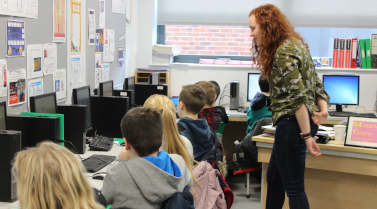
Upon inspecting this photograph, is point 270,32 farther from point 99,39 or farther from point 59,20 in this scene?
point 99,39

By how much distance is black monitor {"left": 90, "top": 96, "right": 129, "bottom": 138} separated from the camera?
3.36 metres

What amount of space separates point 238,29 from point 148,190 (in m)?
4.49

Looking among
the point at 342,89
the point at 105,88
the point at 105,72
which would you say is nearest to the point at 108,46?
the point at 105,72

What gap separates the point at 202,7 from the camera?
561 cm

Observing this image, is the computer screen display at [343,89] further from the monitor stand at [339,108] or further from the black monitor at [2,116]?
the black monitor at [2,116]

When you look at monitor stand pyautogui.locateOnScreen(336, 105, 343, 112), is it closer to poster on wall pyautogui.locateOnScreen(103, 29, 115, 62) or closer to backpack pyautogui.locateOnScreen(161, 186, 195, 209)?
poster on wall pyautogui.locateOnScreen(103, 29, 115, 62)

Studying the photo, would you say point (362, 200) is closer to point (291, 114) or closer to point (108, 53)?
point (291, 114)

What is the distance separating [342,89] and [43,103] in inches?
133

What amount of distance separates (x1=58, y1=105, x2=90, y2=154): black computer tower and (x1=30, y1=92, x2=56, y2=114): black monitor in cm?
7

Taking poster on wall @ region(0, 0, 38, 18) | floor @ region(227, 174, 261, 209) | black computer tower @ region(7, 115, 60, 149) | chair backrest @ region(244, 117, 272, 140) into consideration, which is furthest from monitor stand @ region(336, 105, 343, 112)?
black computer tower @ region(7, 115, 60, 149)

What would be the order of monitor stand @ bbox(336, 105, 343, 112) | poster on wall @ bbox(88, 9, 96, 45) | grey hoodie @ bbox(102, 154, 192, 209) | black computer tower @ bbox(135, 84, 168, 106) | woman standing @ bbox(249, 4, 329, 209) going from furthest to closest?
monitor stand @ bbox(336, 105, 343, 112), black computer tower @ bbox(135, 84, 168, 106), poster on wall @ bbox(88, 9, 96, 45), woman standing @ bbox(249, 4, 329, 209), grey hoodie @ bbox(102, 154, 192, 209)

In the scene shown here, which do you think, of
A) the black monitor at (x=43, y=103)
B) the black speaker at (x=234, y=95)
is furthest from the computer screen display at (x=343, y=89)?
the black monitor at (x=43, y=103)

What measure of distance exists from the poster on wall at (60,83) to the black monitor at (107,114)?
0.74ft

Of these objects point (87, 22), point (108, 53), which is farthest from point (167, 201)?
point (108, 53)
